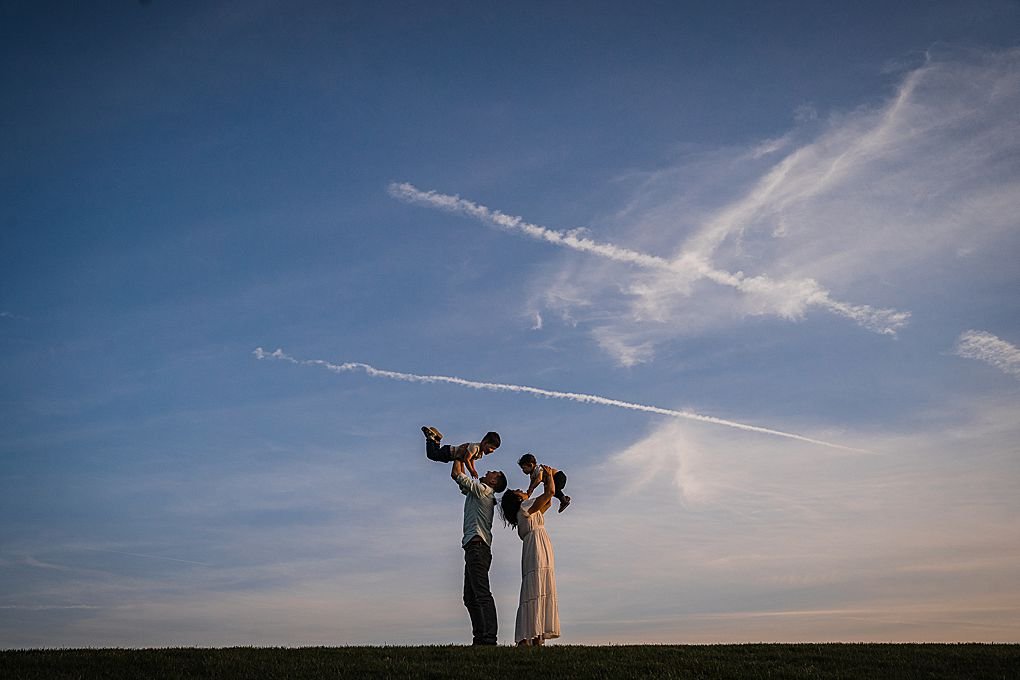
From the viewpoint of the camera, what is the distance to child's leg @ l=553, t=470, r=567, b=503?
22.0 meters

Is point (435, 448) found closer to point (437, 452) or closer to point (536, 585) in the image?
point (437, 452)

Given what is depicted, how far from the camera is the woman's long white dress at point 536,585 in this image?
21422 mm

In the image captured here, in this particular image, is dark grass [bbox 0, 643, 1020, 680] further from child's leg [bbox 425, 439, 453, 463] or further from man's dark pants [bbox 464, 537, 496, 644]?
child's leg [bbox 425, 439, 453, 463]

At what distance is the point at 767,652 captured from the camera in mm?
19594

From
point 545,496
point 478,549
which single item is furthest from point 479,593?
point 545,496

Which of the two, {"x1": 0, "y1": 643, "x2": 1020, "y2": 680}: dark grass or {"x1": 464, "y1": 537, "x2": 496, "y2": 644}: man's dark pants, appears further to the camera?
{"x1": 464, "y1": 537, "x2": 496, "y2": 644}: man's dark pants

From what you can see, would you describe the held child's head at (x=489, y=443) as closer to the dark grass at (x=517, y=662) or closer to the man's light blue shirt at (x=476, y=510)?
the man's light blue shirt at (x=476, y=510)

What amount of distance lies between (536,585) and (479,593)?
5.05ft

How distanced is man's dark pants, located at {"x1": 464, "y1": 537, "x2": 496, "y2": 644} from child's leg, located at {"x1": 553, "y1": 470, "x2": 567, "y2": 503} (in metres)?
2.07

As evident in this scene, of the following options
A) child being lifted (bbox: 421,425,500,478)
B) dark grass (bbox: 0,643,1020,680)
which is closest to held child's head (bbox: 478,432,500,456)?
child being lifted (bbox: 421,425,500,478)

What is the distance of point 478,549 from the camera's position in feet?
68.4

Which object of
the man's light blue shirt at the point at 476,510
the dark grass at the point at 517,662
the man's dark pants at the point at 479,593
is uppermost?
the man's light blue shirt at the point at 476,510

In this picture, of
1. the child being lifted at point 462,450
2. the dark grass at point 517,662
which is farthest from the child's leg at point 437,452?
the dark grass at point 517,662

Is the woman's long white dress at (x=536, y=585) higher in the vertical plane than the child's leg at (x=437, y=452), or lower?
lower
